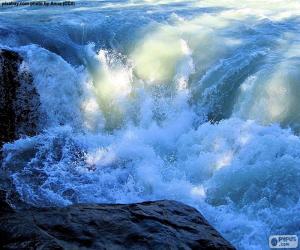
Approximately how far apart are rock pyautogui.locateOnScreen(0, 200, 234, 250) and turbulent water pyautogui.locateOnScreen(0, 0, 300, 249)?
1.49 m

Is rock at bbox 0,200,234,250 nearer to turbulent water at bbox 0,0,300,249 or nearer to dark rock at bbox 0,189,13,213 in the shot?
dark rock at bbox 0,189,13,213

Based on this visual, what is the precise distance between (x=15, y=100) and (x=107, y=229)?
15.3ft

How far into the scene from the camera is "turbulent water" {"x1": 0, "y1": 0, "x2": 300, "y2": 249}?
6801 mm

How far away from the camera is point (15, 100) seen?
8.32 metres

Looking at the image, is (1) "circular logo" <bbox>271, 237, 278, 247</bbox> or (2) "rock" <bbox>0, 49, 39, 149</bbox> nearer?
(1) "circular logo" <bbox>271, 237, 278, 247</bbox>

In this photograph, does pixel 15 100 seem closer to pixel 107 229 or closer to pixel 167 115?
pixel 167 115

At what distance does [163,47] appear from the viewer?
10.7 m

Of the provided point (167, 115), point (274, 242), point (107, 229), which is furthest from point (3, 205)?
point (167, 115)

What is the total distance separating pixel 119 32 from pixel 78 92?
9.06 ft

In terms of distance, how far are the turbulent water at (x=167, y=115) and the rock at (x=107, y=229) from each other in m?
1.49

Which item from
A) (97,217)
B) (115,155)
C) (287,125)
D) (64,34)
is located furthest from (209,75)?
(97,217)

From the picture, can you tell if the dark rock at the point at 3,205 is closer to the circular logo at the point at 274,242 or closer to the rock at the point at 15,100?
the rock at the point at 15,100

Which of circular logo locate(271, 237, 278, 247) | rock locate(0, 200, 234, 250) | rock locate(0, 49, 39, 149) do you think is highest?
rock locate(0, 49, 39, 149)

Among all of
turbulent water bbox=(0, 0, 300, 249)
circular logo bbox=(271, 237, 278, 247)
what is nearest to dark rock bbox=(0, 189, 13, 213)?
turbulent water bbox=(0, 0, 300, 249)
